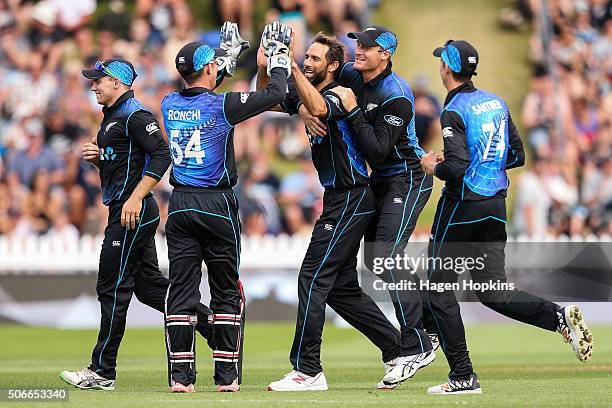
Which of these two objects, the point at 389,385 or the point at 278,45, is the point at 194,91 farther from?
the point at 389,385

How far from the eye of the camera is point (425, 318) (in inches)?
445

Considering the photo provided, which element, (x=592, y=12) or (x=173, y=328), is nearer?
(x=173, y=328)

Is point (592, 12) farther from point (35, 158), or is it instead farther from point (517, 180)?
point (35, 158)

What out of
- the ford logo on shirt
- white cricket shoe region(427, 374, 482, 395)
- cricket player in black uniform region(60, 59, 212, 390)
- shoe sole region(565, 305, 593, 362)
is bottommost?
white cricket shoe region(427, 374, 482, 395)

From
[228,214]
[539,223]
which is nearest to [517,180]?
[539,223]

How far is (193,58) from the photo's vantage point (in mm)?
9969

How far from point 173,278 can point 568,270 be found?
10.7 meters

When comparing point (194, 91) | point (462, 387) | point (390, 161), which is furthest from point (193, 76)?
point (462, 387)

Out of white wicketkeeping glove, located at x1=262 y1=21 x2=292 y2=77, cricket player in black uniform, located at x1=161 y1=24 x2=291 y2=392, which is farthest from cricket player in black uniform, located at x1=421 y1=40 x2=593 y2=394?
cricket player in black uniform, located at x1=161 y1=24 x2=291 y2=392

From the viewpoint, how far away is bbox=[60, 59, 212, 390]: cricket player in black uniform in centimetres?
1047

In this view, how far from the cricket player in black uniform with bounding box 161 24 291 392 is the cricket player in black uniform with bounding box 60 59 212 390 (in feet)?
1.45

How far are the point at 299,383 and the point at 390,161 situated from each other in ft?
6.43

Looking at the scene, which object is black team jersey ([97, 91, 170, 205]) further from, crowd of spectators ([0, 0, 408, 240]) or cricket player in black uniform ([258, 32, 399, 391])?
crowd of spectators ([0, 0, 408, 240])

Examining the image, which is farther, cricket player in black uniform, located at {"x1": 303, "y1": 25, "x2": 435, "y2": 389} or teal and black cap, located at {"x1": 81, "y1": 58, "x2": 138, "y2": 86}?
teal and black cap, located at {"x1": 81, "y1": 58, "x2": 138, "y2": 86}
